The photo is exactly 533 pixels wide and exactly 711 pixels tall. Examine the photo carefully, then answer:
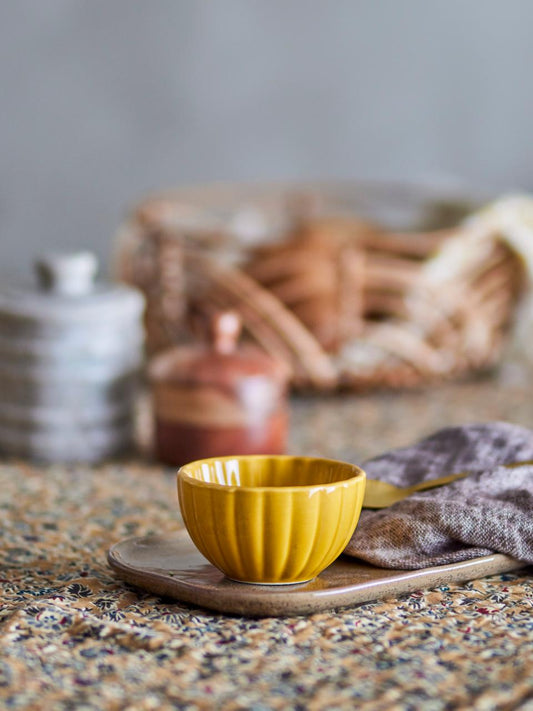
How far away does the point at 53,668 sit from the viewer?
0.55 meters

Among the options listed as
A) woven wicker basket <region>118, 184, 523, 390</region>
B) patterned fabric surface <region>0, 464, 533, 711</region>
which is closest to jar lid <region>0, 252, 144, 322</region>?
woven wicker basket <region>118, 184, 523, 390</region>

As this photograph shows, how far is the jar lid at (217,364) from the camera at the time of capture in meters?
1.08

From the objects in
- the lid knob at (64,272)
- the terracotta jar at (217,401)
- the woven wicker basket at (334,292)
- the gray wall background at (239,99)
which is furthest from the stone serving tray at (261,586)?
the gray wall background at (239,99)

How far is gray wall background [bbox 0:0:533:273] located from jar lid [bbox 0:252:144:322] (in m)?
1.02

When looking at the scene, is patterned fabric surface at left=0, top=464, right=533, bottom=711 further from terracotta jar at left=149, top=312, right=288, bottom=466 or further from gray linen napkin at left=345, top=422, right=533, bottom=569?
terracotta jar at left=149, top=312, right=288, bottom=466

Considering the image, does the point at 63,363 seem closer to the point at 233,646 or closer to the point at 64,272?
the point at 64,272

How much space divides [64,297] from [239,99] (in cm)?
118

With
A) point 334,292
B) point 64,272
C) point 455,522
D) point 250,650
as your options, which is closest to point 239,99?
point 334,292

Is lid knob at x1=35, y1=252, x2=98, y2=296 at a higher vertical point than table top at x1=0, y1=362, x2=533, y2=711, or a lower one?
higher

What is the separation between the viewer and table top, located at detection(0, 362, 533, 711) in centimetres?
52

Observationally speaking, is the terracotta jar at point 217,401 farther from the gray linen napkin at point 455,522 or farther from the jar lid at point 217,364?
the gray linen napkin at point 455,522

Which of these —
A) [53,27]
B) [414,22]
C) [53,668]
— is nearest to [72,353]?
[53,668]

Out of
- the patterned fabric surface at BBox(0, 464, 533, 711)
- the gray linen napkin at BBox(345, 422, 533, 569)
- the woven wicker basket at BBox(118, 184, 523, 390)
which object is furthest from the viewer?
the woven wicker basket at BBox(118, 184, 523, 390)

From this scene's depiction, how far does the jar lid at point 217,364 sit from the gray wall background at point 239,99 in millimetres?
1095
